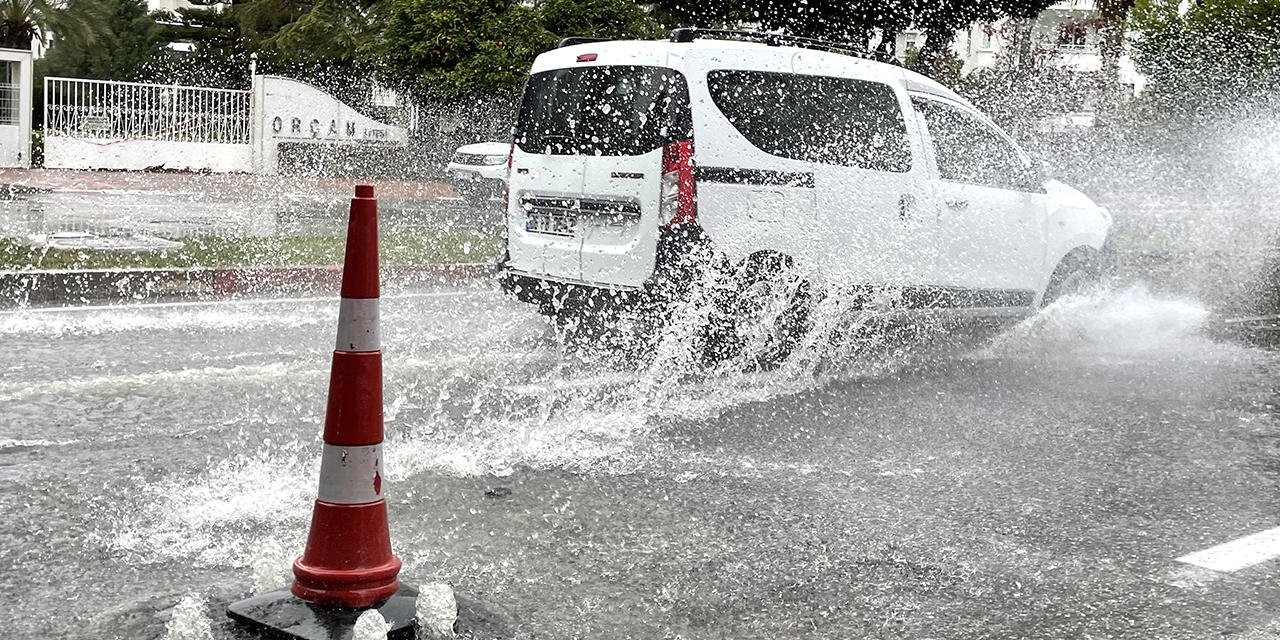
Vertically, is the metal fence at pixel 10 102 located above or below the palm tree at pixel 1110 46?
below

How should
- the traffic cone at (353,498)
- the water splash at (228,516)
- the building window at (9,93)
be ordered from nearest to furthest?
1. the traffic cone at (353,498)
2. the water splash at (228,516)
3. the building window at (9,93)

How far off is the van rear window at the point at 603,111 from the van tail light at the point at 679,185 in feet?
0.23

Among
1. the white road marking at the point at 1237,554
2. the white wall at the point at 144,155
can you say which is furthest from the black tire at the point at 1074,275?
the white wall at the point at 144,155

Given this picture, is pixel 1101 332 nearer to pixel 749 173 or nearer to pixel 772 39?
pixel 772 39

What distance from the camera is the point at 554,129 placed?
331 inches

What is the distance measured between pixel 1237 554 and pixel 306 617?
122 inches

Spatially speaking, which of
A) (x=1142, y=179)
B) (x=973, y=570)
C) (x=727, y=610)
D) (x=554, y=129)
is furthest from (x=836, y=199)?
(x=1142, y=179)

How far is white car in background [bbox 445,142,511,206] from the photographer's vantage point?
21062 millimetres

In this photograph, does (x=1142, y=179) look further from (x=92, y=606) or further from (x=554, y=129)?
(x=92, y=606)

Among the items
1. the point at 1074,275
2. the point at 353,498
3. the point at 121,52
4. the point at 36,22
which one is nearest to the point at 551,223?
the point at 1074,275

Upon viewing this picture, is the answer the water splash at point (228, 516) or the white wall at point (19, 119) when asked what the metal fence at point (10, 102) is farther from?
the water splash at point (228, 516)

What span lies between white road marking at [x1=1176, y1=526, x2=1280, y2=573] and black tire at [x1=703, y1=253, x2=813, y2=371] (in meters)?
3.33

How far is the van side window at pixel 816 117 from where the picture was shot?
→ 780 cm

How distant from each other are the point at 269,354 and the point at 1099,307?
610 cm
